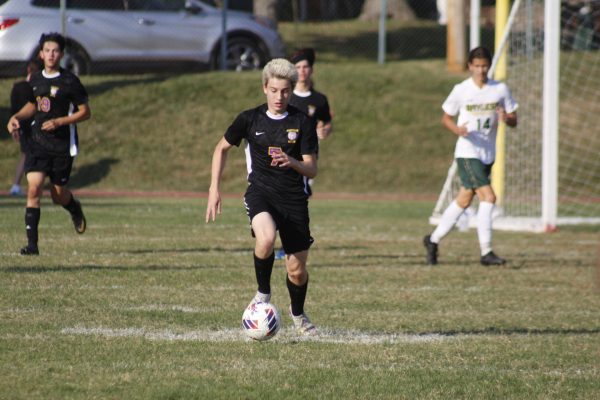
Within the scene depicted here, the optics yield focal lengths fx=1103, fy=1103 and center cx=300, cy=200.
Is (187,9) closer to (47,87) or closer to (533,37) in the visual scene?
(533,37)

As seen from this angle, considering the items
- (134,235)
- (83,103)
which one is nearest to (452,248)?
(134,235)

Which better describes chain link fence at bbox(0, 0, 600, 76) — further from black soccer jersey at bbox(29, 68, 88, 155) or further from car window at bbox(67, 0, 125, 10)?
black soccer jersey at bbox(29, 68, 88, 155)

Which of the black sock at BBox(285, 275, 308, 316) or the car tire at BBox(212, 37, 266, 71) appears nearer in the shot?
the black sock at BBox(285, 275, 308, 316)

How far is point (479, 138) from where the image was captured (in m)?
11.3

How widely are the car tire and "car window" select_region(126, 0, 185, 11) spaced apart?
1363mm

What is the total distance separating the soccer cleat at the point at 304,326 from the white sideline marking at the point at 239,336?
41mm

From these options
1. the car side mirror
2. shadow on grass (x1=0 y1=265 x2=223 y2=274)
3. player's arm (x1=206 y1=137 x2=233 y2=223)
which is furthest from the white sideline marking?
the car side mirror

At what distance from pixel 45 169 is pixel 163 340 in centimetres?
441

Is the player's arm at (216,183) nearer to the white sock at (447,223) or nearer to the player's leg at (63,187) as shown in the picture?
the player's leg at (63,187)

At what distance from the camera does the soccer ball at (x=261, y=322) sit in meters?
6.53

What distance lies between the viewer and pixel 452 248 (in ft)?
42.8

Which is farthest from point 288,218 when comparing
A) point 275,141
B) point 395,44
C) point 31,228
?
point 395,44

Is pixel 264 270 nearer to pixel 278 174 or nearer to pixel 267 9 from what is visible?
pixel 278 174

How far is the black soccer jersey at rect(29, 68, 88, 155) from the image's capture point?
1049 cm
